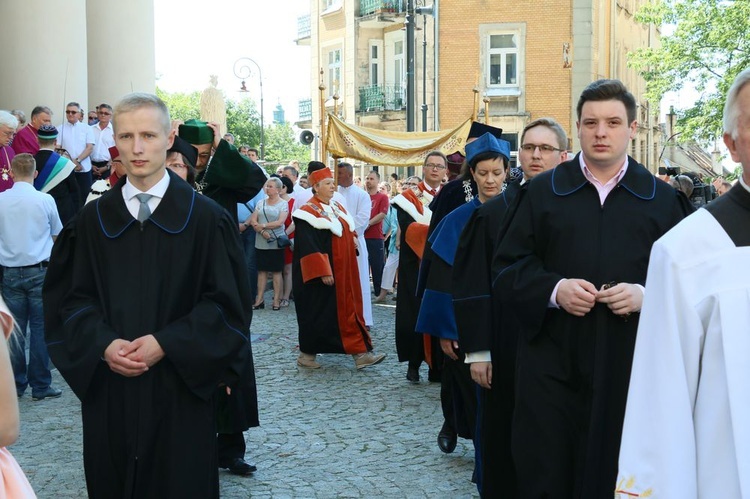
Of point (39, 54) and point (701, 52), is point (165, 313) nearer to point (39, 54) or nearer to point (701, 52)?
point (39, 54)

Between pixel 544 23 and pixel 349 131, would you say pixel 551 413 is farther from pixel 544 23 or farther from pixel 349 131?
pixel 544 23

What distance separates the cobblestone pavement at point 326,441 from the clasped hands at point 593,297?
251cm

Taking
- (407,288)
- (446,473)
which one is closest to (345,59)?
(407,288)

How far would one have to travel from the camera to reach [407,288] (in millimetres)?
10164

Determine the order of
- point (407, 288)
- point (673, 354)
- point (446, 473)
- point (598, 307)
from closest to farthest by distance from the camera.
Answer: point (673, 354), point (598, 307), point (446, 473), point (407, 288)

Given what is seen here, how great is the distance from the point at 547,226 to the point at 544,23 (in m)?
36.6

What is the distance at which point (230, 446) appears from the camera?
6871mm

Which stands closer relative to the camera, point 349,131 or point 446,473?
point 446,473

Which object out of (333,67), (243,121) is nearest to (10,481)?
(333,67)

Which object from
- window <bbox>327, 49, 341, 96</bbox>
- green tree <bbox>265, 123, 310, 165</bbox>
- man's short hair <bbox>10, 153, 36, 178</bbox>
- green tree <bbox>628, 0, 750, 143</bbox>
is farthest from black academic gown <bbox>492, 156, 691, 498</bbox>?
green tree <bbox>265, 123, 310, 165</bbox>

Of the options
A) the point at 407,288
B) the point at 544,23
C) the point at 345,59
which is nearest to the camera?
the point at 407,288

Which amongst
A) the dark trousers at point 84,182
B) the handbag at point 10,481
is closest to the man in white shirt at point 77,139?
the dark trousers at point 84,182

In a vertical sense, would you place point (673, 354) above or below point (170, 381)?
above

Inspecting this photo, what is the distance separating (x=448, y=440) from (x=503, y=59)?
34.2 meters
